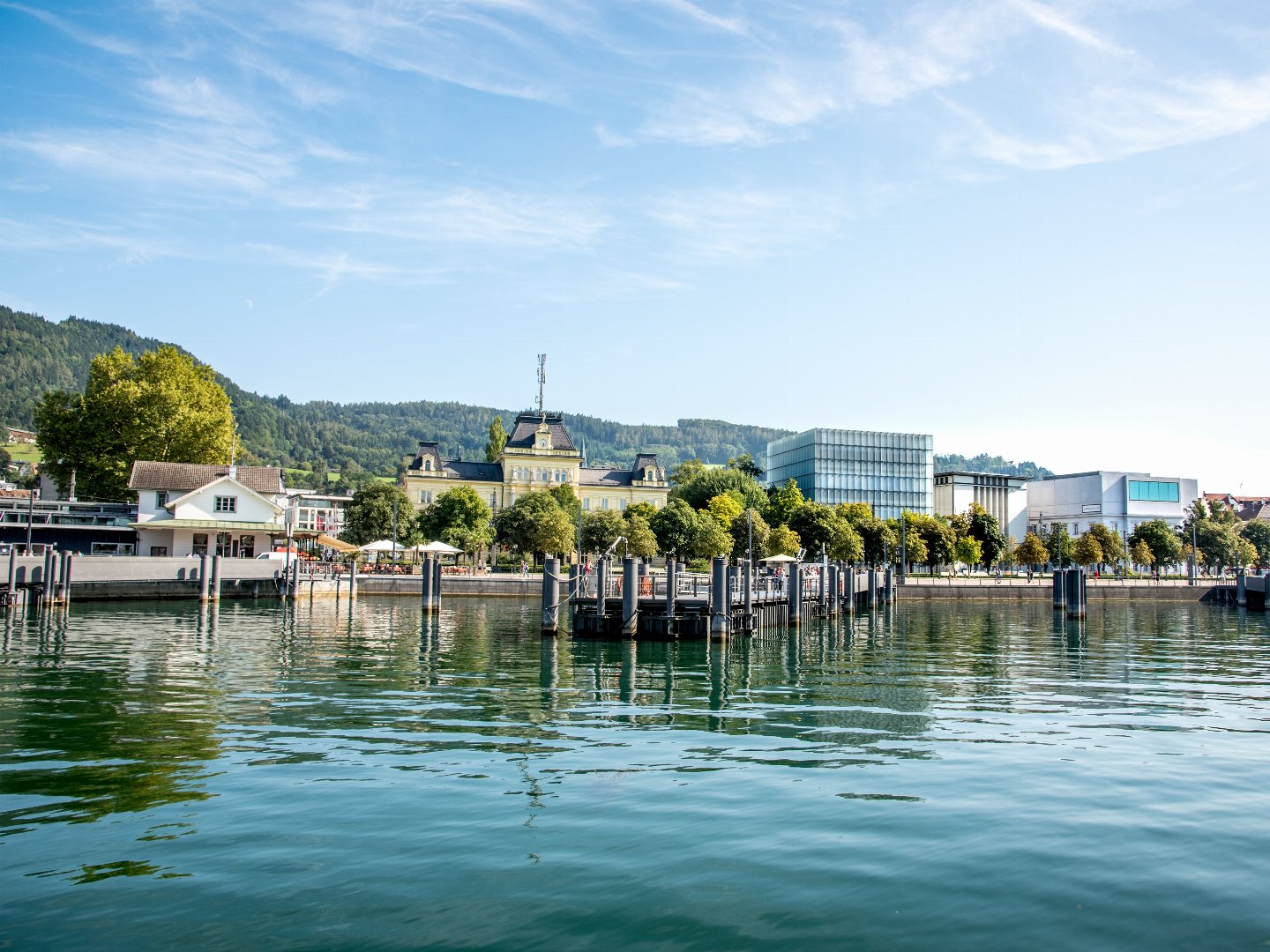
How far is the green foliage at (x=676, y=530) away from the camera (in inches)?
3556

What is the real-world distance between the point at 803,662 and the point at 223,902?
76.1 feet

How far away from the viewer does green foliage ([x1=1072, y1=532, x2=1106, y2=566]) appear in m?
102

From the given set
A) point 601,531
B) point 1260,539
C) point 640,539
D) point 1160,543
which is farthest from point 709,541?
point 1260,539

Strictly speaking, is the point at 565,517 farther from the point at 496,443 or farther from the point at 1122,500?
the point at 1122,500

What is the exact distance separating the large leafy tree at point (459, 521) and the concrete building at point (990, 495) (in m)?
88.3

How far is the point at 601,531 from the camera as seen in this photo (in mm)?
88688

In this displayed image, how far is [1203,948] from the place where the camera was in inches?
328

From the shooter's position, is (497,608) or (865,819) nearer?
(865,819)

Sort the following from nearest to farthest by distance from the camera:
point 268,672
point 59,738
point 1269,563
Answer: point 59,738, point 268,672, point 1269,563

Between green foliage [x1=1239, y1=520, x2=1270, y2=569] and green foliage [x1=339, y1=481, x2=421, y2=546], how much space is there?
110 m

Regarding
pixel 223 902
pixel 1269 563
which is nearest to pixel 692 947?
pixel 223 902

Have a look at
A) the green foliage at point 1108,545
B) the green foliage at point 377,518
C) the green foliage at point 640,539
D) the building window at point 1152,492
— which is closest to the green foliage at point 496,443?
the green foliage at point 377,518

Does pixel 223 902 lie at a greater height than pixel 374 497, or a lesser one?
lesser

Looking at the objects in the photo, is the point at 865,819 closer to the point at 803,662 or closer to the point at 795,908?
the point at 795,908
